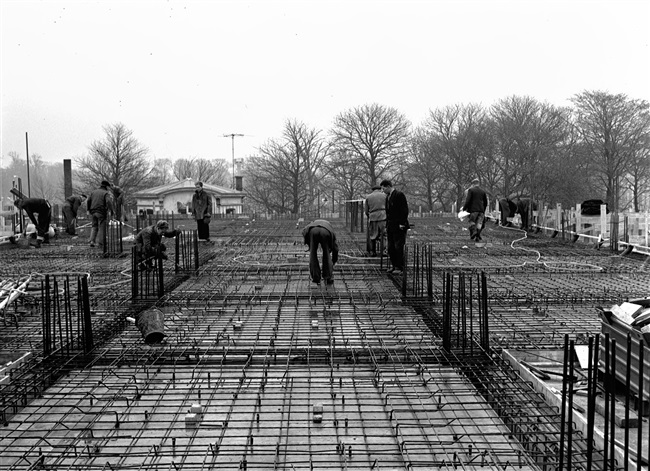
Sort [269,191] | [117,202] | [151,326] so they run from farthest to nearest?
[269,191] < [117,202] < [151,326]

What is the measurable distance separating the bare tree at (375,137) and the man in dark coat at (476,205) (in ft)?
102

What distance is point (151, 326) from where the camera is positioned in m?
6.08

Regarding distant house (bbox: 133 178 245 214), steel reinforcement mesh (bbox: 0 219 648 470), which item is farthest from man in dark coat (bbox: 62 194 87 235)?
distant house (bbox: 133 178 245 214)

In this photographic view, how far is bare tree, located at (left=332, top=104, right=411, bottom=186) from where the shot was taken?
46656mm

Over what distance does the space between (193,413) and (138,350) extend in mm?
1638

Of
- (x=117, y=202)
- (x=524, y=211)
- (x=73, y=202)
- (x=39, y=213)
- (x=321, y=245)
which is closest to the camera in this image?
(x=321, y=245)

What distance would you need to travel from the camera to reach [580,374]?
4844 mm

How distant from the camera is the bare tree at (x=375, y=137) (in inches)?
1837

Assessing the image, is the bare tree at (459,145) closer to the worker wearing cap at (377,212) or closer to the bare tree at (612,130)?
the bare tree at (612,130)

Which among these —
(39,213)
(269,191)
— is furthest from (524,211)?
(269,191)

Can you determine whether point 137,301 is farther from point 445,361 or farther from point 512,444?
point 512,444

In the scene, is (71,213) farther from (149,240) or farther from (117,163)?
(117,163)

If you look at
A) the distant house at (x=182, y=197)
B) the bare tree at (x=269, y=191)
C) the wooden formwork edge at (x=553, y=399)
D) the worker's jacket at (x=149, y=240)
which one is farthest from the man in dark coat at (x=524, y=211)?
the distant house at (x=182, y=197)

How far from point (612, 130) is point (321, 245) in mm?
28230
